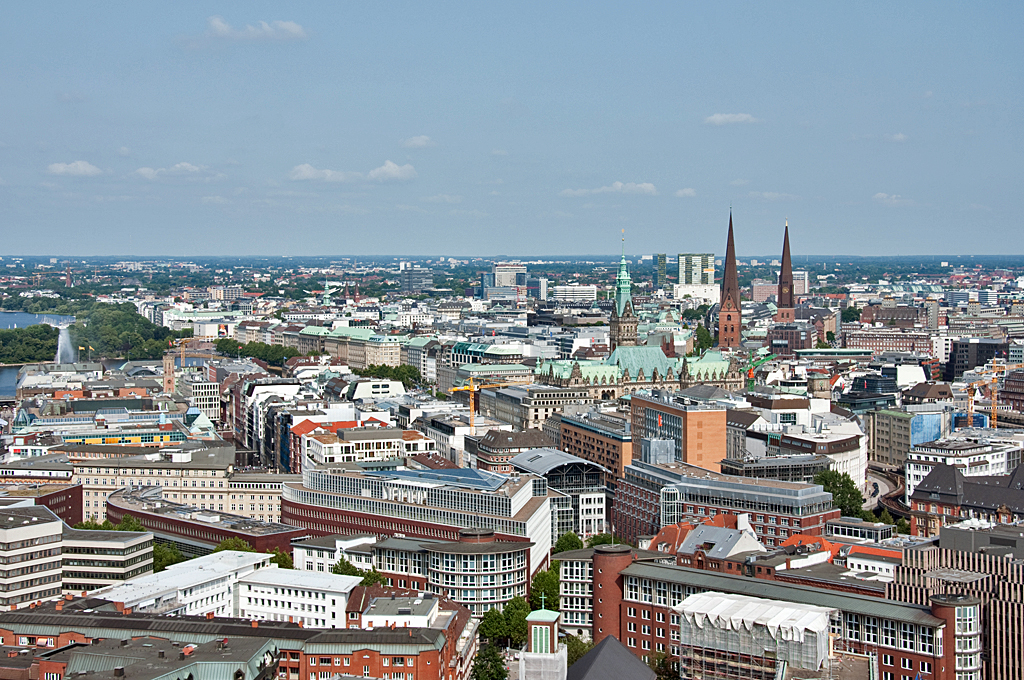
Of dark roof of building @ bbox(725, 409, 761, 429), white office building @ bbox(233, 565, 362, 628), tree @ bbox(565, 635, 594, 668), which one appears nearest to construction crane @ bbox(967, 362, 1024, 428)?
dark roof of building @ bbox(725, 409, 761, 429)

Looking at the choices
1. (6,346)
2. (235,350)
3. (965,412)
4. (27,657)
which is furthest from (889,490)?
(6,346)

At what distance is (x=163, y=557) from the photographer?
50375 mm

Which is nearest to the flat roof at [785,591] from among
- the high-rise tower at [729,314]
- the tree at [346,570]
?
the tree at [346,570]

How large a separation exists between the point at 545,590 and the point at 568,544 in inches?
310

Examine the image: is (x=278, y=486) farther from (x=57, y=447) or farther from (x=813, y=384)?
(x=813, y=384)

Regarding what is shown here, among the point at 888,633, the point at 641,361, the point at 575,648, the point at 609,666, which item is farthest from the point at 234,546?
the point at 641,361

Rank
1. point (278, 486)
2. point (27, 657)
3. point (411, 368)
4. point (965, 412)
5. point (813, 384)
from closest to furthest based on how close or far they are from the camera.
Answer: point (27, 657) < point (278, 486) < point (965, 412) < point (813, 384) < point (411, 368)

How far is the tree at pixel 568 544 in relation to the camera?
5353 cm

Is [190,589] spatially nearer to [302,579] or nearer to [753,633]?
[302,579]

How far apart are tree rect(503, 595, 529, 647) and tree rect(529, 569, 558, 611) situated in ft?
4.50

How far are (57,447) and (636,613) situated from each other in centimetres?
3574

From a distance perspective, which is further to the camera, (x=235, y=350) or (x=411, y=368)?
(x=235, y=350)

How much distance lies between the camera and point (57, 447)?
67.0 metres

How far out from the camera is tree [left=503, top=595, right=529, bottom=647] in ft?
144
